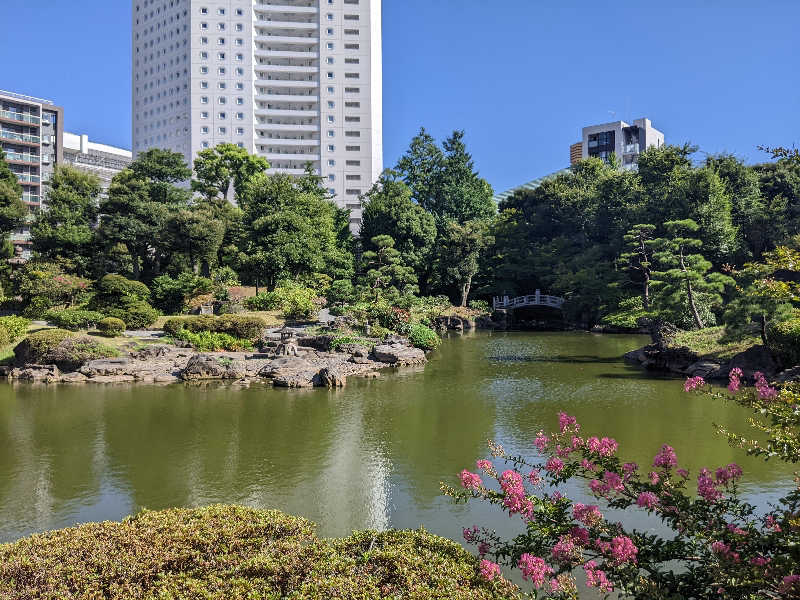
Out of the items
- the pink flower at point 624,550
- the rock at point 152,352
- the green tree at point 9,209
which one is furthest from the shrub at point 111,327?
the pink flower at point 624,550

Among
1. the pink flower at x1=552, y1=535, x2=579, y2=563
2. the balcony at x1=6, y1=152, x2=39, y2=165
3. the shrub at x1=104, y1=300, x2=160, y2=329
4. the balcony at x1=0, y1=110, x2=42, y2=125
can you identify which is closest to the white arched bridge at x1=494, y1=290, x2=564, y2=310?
the shrub at x1=104, y1=300, x2=160, y2=329

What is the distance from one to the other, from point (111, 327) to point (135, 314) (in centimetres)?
272

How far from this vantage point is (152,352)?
19219 mm

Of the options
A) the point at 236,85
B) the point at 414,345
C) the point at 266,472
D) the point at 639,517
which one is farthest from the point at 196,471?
the point at 236,85

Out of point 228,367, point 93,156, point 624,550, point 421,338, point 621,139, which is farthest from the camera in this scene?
point 93,156

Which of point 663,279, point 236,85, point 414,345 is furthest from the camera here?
point 236,85

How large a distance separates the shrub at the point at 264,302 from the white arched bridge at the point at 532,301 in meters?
17.0

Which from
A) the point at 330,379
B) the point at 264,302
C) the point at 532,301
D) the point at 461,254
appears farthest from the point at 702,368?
the point at 461,254

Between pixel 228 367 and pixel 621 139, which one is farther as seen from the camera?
pixel 621 139

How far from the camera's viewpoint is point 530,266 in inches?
1565

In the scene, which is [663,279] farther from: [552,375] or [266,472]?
[266,472]

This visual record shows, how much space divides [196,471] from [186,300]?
71.2 feet

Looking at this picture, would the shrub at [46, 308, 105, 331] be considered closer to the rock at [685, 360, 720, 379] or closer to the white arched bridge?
the rock at [685, 360, 720, 379]

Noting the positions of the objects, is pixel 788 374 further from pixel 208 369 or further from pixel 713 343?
pixel 208 369
